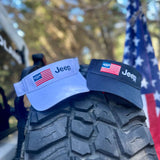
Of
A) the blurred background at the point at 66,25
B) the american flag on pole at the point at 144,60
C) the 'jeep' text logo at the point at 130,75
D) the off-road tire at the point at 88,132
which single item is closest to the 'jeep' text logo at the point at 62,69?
the off-road tire at the point at 88,132

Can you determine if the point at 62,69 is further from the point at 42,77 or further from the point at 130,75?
the point at 130,75

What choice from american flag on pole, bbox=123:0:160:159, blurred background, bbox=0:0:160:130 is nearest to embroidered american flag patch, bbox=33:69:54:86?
american flag on pole, bbox=123:0:160:159

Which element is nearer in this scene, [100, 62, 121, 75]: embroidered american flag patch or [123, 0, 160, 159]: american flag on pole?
[100, 62, 121, 75]: embroidered american flag patch

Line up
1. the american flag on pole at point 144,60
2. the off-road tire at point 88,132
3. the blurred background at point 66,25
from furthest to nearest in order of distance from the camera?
the blurred background at point 66,25 → the american flag on pole at point 144,60 → the off-road tire at point 88,132

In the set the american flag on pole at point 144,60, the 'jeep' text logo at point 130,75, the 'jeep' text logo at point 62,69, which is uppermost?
the 'jeep' text logo at point 62,69

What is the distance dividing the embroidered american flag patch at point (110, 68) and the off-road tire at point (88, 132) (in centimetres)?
13

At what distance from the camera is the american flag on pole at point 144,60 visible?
83.6 inches

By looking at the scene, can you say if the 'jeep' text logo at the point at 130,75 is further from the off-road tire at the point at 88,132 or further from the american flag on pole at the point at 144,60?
the american flag on pole at the point at 144,60

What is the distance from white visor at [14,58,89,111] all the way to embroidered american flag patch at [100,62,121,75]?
115mm

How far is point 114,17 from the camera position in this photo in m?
6.27

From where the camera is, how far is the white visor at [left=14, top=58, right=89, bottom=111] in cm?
100

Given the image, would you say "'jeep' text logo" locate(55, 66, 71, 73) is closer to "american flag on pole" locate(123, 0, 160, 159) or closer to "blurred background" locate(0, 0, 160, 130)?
"american flag on pole" locate(123, 0, 160, 159)

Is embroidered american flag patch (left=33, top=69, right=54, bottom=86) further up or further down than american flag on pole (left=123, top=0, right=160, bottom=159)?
further up

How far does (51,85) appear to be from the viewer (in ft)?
3.45
